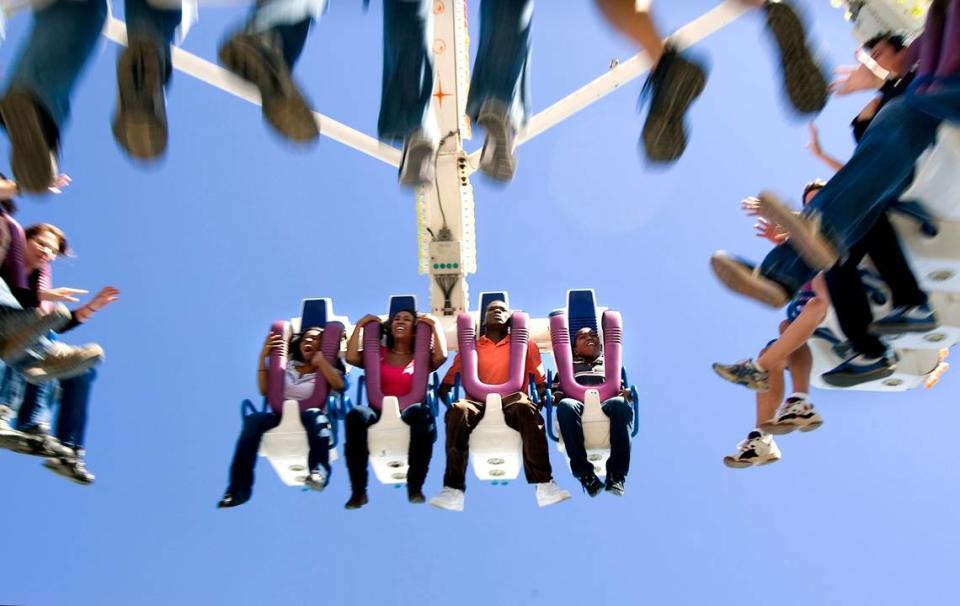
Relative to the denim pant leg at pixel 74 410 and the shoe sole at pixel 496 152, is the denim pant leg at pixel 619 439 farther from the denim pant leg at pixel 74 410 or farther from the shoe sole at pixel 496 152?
the denim pant leg at pixel 74 410

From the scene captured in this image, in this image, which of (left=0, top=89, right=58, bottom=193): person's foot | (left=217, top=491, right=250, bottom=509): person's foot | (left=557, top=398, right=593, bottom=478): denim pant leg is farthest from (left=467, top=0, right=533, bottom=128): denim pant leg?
(left=217, top=491, right=250, bottom=509): person's foot

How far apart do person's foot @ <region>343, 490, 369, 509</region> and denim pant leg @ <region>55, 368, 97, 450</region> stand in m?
1.42

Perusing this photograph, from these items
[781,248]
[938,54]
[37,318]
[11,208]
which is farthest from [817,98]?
[11,208]

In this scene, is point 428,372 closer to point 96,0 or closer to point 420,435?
point 420,435

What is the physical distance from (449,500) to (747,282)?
2.45m

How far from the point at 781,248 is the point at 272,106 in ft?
6.30

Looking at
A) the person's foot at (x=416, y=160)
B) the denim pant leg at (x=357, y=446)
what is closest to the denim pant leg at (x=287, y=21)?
the person's foot at (x=416, y=160)

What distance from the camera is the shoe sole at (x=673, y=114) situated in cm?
416

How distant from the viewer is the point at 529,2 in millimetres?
4156

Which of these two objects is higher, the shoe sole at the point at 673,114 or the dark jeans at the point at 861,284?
the shoe sole at the point at 673,114

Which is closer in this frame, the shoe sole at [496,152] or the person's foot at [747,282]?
the person's foot at [747,282]

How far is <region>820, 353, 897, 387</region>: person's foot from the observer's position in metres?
5.27

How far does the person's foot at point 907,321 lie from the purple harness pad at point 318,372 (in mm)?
2943

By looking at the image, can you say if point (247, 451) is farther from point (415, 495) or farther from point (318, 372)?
point (415, 495)
